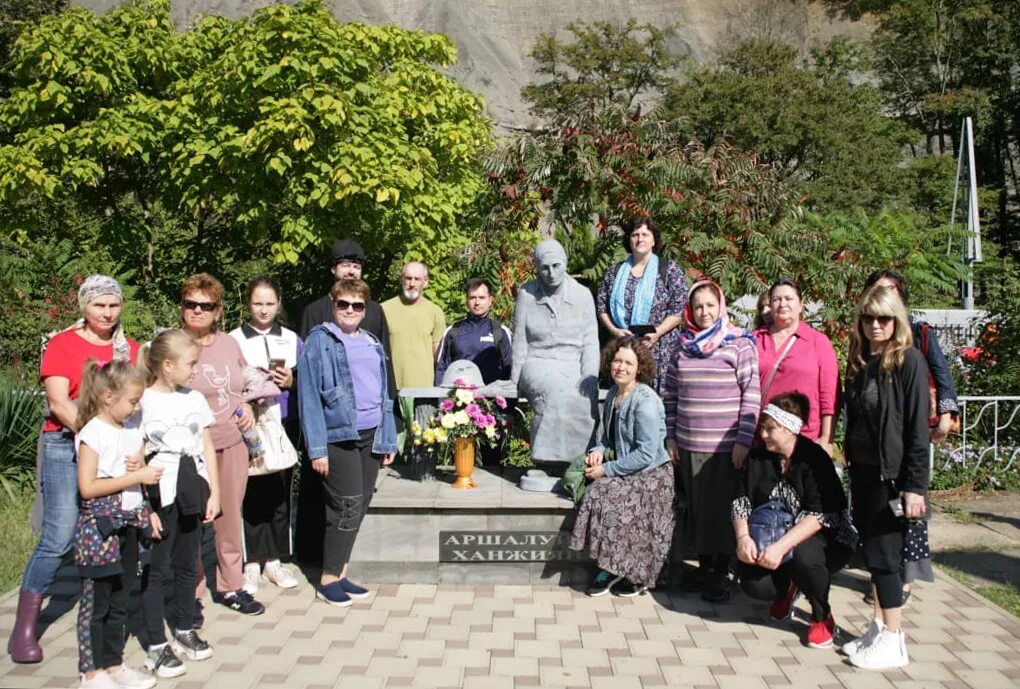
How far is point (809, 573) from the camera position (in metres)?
4.52

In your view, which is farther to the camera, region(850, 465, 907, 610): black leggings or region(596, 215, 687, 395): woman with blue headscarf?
region(596, 215, 687, 395): woman with blue headscarf

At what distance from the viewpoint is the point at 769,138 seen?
31547mm

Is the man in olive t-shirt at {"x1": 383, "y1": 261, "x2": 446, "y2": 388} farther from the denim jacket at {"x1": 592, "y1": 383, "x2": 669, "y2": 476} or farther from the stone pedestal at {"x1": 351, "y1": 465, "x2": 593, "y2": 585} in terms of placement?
the denim jacket at {"x1": 592, "y1": 383, "x2": 669, "y2": 476}

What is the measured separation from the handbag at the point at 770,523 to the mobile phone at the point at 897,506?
1.64ft

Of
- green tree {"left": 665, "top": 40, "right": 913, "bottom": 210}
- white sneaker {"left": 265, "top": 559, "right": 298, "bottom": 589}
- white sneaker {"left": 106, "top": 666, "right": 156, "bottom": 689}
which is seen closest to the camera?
white sneaker {"left": 106, "top": 666, "right": 156, "bottom": 689}

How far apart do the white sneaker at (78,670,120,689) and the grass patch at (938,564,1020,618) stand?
4783mm

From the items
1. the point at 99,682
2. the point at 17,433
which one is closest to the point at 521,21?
the point at 17,433

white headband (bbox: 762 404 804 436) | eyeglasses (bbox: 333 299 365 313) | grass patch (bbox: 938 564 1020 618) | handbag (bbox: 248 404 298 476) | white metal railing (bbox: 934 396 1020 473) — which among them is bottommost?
grass patch (bbox: 938 564 1020 618)

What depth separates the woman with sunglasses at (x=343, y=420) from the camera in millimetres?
5008

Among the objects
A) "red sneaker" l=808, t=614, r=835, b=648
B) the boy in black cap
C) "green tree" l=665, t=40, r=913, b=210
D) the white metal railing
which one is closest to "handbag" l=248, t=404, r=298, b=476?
the boy in black cap

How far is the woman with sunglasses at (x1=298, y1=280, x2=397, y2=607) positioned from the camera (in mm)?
5008

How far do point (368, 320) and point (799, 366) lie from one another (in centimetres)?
268

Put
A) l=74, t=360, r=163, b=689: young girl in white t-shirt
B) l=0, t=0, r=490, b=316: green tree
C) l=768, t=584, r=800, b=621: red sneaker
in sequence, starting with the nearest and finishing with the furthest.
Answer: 1. l=74, t=360, r=163, b=689: young girl in white t-shirt
2. l=768, t=584, r=800, b=621: red sneaker
3. l=0, t=0, r=490, b=316: green tree

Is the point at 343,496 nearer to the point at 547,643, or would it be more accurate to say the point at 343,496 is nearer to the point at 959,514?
the point at 547,643
